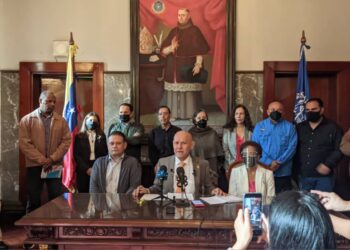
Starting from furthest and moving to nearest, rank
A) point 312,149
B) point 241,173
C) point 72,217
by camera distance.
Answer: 1. point 312,149
2. point 241,173
3. point 72,217

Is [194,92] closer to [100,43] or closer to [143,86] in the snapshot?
[143,86]

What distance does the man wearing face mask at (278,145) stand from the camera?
A: 464 cm

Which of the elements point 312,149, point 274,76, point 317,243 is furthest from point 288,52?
point 317,243

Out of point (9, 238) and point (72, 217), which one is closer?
point (72, 217)

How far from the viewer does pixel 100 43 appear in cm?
583

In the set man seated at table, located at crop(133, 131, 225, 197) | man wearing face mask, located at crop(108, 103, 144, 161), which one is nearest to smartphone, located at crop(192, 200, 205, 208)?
man seated at table, located at crop(133, 131, 225, 197)

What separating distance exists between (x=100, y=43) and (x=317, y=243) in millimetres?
5020

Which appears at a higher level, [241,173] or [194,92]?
[194,92]

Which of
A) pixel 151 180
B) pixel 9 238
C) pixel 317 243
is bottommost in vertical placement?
pixel 9 238

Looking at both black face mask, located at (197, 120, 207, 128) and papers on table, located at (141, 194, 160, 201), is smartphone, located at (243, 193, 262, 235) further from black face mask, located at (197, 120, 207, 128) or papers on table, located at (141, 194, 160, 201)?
black face mask, located at (197, 120, 207, 128)

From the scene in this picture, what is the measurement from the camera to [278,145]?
466 cm

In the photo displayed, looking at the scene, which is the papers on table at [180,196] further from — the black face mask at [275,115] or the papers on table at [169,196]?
the black face mask at [275,115]

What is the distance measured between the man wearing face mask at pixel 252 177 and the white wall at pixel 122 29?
2.37 meters

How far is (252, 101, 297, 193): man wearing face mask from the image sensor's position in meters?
4.64
